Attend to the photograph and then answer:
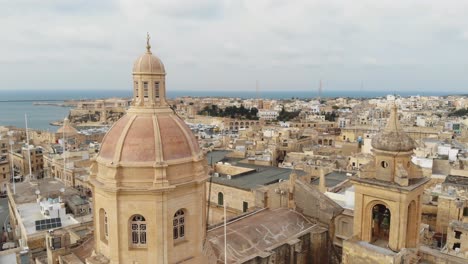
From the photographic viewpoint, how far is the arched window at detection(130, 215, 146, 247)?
535 inches

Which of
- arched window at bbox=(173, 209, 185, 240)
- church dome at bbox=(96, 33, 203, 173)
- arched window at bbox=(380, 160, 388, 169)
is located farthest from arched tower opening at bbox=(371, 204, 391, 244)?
church dome at bbox=(96, 33, 203, 173)

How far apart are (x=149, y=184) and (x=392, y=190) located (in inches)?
406

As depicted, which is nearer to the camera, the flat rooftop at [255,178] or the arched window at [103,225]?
the arched window at [103,225]

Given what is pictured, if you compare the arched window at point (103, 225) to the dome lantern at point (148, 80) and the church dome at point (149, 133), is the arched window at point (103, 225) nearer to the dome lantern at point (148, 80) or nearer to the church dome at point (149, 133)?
the church dome at point (149, 133)

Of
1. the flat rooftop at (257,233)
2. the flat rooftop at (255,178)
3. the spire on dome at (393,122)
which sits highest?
the spire on dome at (393,122)

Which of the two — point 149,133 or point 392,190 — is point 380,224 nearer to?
point 392,190

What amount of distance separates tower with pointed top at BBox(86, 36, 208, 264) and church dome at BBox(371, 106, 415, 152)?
26.4 ft

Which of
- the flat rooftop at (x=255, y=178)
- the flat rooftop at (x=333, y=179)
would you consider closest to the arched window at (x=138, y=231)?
the flat rooftop at (x=255, y=178)

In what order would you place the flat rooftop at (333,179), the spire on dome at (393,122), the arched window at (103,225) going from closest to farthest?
the arched window at (103,225) < the spire on dome at (393,122) < the flat rooftop at (333,179)

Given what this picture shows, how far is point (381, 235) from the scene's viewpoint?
59.2 feet

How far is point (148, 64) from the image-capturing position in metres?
14.1

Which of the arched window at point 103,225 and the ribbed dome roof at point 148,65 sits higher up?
the ribbed dome roof at point 148,65

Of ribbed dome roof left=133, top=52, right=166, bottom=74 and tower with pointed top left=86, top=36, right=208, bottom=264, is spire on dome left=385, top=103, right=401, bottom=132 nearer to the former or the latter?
tower with pointed top left=86, top=36, right=208, bottom=264

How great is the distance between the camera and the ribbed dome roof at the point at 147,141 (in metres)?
13.5
